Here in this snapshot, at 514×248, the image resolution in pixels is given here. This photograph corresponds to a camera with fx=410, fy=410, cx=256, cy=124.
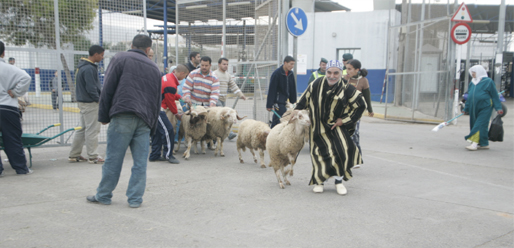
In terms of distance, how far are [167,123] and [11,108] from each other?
247 cm

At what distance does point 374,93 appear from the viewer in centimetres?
2397

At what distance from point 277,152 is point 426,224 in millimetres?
2217

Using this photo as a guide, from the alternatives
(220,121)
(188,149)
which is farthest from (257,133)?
(188,149)

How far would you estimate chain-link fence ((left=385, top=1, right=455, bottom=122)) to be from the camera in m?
14.0

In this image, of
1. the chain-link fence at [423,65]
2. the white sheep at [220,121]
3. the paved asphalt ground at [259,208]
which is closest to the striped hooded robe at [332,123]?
the paved asphalt ground at [259,208]

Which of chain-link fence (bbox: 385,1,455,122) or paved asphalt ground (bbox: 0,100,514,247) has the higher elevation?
chain-link fence (bbox: 385,1,455,122)

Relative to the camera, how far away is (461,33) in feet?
40.7

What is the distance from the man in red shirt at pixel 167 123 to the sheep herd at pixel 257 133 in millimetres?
442

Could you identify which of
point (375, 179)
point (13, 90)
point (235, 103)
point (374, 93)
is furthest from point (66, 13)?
point (374, 93)

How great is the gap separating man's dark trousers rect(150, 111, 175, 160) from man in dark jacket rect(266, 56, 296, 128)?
204cm

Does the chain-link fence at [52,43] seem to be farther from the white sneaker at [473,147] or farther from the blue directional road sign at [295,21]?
the white sneaker at [473,147]

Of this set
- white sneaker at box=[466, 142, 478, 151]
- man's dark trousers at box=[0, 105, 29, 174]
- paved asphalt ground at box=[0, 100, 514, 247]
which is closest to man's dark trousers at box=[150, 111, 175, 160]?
paved asphalt ground at box=[0, 100, 514, 247]

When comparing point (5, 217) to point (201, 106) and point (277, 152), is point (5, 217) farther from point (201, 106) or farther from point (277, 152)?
point (201, 106)

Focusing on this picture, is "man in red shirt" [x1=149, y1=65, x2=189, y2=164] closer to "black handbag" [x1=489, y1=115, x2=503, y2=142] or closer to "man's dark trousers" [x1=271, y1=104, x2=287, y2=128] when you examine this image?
"man's dark trousers" [x1=271, y1=104, x2=287, y2=128]
